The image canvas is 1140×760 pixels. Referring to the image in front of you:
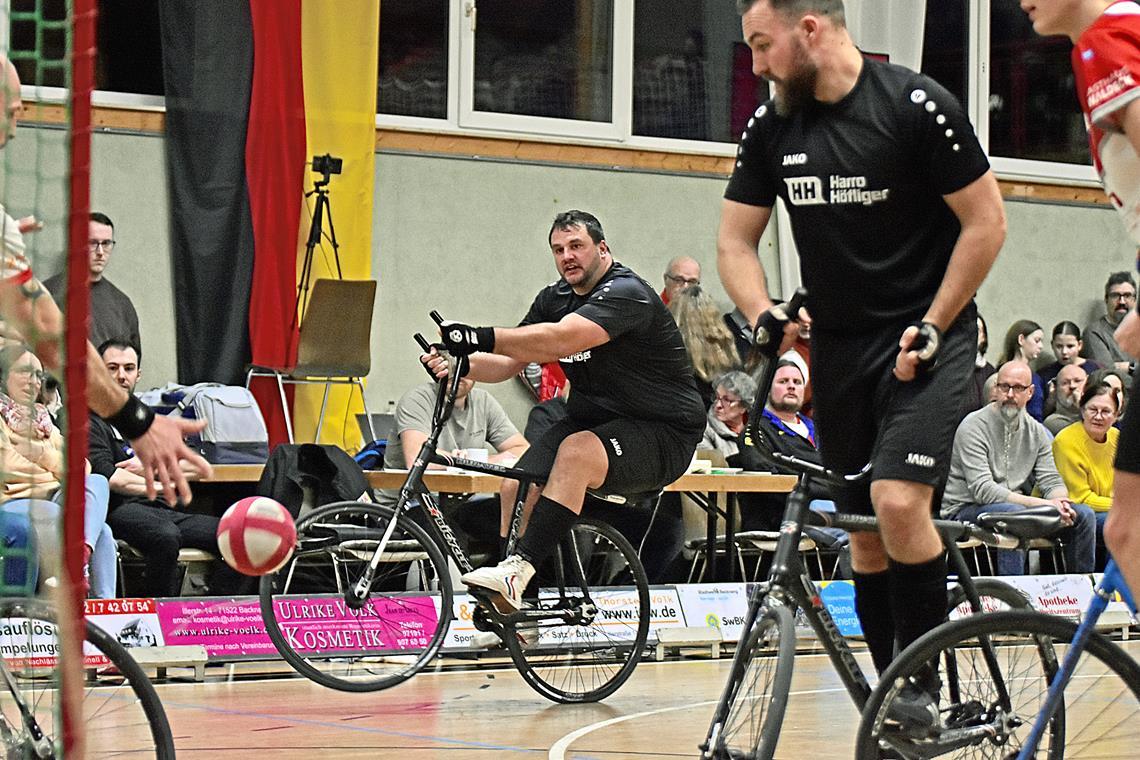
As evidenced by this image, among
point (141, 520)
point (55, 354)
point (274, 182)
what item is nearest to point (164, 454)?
point (55, 354)

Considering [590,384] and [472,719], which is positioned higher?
[590,384]

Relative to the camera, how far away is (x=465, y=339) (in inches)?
267

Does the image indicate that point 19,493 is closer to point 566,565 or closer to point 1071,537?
point 566,565

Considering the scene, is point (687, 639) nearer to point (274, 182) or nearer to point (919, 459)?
point (274, 182)

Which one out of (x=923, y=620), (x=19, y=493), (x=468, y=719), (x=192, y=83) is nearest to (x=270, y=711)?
(x=468, y=719)

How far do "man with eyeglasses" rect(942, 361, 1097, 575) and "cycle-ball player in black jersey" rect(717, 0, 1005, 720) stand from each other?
644cm

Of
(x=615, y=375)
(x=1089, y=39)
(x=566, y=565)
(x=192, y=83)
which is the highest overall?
(x=192, y=83)

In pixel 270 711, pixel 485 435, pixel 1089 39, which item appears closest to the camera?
pixel 1089 39

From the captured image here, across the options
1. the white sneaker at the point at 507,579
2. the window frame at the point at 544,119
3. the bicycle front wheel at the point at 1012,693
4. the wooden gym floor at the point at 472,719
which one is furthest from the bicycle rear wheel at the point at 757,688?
the window frame at the point at 544,119

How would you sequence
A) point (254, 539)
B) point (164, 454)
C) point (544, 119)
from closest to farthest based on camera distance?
1. point (164, 454)
2. point (254, 539)
3. point (544, 119)

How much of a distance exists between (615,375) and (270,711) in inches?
77.6

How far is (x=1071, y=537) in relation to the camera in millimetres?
10945

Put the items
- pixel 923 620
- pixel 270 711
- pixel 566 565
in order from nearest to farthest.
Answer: pixel 923 620, pixel 270 711, pixel 566 565

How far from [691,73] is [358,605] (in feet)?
24.1
